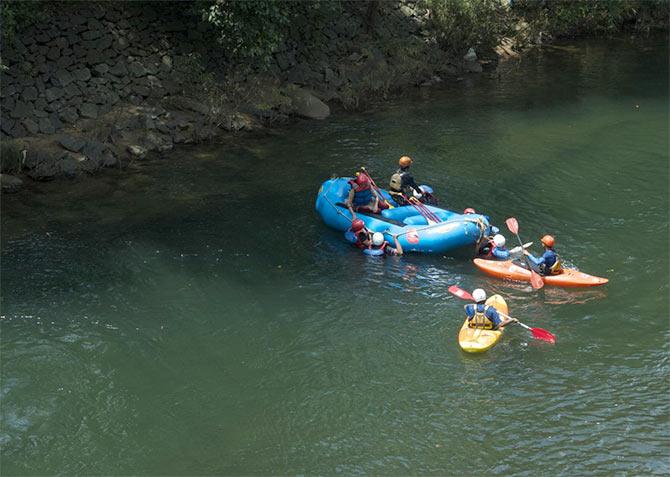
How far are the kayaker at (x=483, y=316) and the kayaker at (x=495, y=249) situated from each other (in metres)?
2.52

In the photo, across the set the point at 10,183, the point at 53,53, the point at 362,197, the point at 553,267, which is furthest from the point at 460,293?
the point at 53,53

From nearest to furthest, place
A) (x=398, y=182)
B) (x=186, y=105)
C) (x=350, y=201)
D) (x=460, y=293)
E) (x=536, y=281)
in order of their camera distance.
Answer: (x=460, y=293) < (x=536, y=281) < (x=350, y=201) < (x=398, y=182) < (x=186, y=105)

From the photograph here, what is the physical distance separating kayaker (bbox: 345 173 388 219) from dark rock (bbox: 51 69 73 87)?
27.5ft

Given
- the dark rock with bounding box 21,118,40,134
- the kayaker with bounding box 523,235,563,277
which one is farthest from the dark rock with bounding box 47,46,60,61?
the kayaker with bounding box 523,235,563,277

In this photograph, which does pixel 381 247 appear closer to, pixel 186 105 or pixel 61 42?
pixel 186 105

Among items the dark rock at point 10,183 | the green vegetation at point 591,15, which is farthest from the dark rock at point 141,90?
the green vegetation at point 591,15

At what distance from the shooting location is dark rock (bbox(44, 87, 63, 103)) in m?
19.3

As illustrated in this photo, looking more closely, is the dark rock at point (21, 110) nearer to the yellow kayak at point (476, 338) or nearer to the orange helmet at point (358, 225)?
the orange helmet at point (358, 225)

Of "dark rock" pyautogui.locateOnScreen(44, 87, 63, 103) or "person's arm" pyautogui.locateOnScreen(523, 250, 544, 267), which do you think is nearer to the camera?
"person's arm" pyautogui.locateOnScreen(523, 250, 544, 267)

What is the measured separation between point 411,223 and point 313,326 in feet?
12.2

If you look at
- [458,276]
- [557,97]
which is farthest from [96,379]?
[557,97]

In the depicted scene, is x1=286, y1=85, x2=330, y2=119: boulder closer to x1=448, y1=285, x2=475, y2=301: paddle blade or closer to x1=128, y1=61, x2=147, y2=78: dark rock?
x1=128, y1=61, x2=147, y2=78: dark rock

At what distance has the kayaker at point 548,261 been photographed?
13867mm

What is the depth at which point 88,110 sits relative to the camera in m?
19.7
